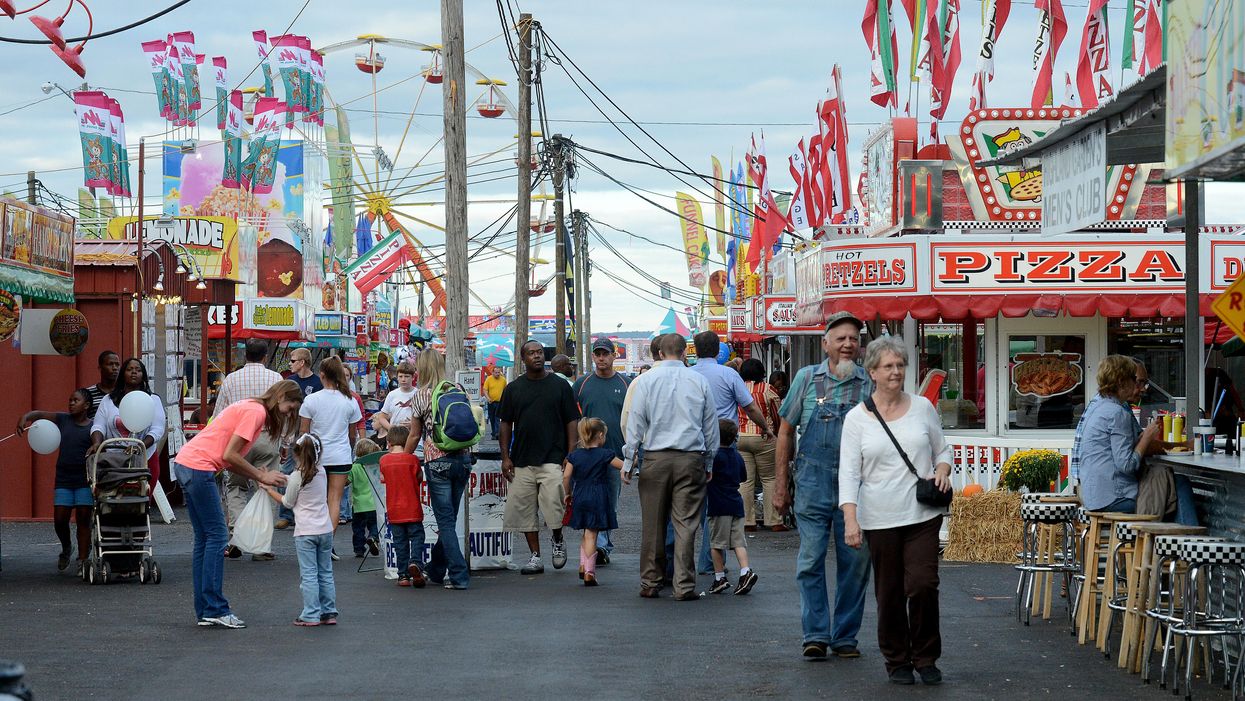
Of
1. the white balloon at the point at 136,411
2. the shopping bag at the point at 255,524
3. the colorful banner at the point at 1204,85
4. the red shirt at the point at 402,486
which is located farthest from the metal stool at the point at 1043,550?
the white balloon at the point at 136,411


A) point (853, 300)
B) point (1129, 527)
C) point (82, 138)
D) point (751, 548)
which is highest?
point (82, 138)

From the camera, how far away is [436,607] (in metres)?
10.8

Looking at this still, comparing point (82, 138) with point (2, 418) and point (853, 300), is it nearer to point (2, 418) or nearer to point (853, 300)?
point (2, 418)

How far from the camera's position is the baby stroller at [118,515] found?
1212 cm

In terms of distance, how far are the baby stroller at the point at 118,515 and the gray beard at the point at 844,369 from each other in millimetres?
6317

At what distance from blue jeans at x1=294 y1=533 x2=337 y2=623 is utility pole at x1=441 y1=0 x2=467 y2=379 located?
6067 mm

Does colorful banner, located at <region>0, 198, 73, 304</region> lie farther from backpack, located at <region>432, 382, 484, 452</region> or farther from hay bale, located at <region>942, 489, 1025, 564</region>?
hay bale, located at <region>942, 489, 1025, 564</region>

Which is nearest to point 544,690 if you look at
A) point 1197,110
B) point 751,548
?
point 1197,110

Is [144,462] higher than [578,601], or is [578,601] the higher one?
[144,462]

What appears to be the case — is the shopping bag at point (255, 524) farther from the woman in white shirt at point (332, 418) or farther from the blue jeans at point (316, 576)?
the woman in white shirt at point (332, 418)

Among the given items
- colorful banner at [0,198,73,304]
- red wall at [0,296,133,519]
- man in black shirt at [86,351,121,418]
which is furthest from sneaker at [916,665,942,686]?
red wall at [0,296,133,519]

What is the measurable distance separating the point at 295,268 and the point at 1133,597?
134ft

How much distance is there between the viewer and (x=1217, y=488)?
28.0ft

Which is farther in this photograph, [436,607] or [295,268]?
[295,268]
